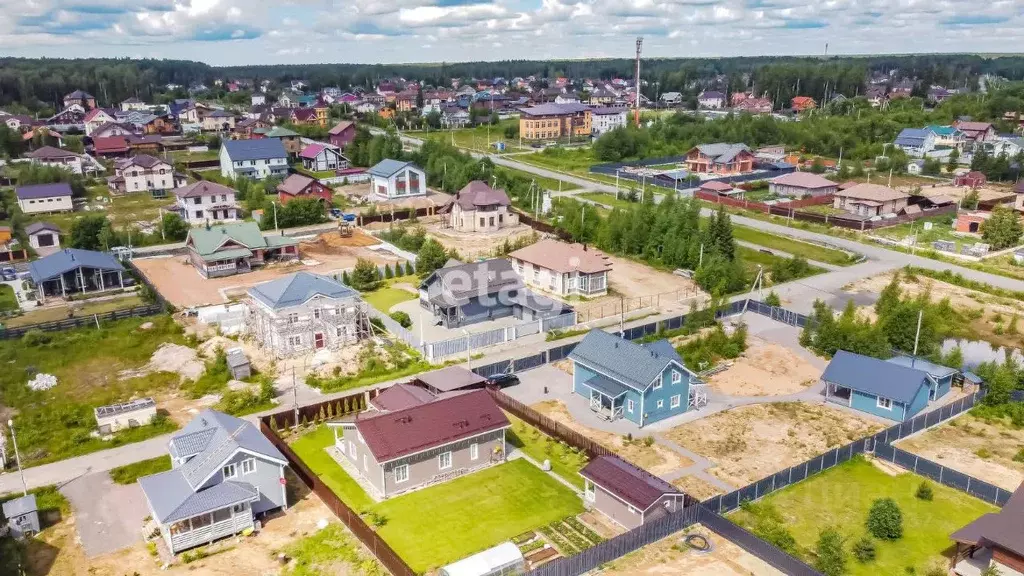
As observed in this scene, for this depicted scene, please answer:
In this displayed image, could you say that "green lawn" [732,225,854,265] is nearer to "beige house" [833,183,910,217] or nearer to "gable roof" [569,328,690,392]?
"beige house" [833,183,910,217]

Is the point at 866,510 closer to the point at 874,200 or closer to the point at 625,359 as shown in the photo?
the point at 625,359

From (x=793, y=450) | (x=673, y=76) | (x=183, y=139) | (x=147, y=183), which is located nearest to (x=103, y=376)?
(x=793, y=450)

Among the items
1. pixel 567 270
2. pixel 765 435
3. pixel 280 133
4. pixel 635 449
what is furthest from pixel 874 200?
pixel 280 133

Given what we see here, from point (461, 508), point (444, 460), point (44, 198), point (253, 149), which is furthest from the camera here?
point (253, 149)

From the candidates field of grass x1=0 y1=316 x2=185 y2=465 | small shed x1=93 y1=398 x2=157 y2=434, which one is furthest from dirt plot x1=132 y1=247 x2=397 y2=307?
small shed x1=93 y1=398 x2=157 y2=434

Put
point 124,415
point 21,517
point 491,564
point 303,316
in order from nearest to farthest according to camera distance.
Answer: point 491,564
point 21,517
point 124,415
point 303,316

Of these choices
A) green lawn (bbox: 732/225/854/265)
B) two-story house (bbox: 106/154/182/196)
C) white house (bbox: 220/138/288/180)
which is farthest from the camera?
white house (bbox: 220/138/288/180)
